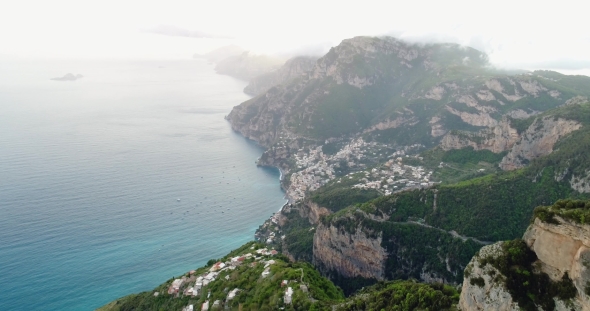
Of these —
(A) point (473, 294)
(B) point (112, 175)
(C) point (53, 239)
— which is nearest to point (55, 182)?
(B) point (112, 175)

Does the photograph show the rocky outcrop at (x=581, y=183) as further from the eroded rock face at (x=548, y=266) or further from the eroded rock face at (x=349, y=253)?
the eroded rock face at (x=548, y=266)

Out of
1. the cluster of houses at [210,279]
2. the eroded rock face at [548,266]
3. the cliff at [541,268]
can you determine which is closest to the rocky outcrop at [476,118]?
the cluster of houses at [210,279]

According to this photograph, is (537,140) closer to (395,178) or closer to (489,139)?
(489,139)

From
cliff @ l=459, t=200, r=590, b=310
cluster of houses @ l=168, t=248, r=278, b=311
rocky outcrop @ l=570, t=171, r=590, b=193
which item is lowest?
cluster of houses @ l=168, t=248, r=278, b=311

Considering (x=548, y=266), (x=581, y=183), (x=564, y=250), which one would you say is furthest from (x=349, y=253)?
(x=564, y=250)

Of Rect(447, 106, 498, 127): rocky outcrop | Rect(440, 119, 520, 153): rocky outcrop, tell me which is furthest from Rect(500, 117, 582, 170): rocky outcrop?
Rect(447, 106, 498, 127): rocky outcrop

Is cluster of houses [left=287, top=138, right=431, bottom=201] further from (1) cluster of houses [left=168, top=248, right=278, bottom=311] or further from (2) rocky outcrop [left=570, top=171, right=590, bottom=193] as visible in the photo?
(1) cluster of houses [left=168, top=248, right=278, bottom=311]

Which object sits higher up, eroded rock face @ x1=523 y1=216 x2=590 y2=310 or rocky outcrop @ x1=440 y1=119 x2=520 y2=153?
eroded rock face @ x1=523 y1=216 x2=590 y2=310
